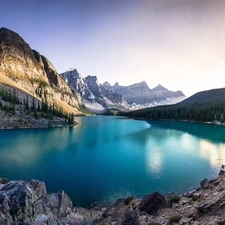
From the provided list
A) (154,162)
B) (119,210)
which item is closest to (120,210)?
(119,210)

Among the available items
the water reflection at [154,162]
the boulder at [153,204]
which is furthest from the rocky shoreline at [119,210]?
the water reflection at [154,162]

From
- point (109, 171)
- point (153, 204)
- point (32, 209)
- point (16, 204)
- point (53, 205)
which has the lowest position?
point (109, 171)

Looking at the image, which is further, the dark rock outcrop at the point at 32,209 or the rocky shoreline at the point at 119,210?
the dark rock outcrop at the point at 32,209

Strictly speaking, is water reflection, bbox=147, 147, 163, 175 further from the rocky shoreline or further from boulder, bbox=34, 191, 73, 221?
boulder, bbox=34, 191, 73, 221

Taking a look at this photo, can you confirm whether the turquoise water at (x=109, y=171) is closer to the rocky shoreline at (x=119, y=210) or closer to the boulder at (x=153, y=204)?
the rocky shoreline at (x=119, y=210)

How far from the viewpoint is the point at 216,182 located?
22953 mm

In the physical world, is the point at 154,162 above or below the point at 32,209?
below

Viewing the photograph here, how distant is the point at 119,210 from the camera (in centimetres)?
2173

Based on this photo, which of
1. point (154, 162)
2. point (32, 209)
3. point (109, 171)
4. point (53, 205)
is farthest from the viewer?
point (154, 162)

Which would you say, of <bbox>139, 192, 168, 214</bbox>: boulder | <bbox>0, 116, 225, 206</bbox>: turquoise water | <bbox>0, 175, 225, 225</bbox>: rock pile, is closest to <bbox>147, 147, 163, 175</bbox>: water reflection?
<bbox>0, 116, 225, 206</bbox>: turquoise water

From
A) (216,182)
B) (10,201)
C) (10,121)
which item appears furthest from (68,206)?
(10,121)

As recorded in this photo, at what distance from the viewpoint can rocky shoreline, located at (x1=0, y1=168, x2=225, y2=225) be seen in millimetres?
14500

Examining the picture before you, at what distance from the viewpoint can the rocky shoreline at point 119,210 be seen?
14.5 metres

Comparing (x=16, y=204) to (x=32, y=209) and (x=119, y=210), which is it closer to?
(x=32, y=209)
